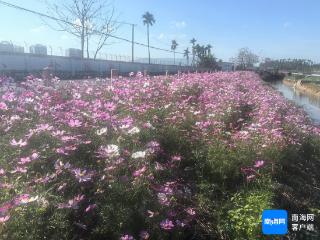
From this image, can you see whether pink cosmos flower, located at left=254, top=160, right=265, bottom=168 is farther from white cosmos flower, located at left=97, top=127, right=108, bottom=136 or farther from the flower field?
white cosmos flower, located at left=97, top=127, right=108, bottom=136

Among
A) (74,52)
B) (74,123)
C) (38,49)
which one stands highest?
(38,49)

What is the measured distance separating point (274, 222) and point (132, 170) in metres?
1.70

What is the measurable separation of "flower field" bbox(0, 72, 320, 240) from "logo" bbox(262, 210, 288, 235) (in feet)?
0.62

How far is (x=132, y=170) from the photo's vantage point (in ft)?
16.1

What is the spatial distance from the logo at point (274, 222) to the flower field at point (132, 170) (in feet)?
0.62

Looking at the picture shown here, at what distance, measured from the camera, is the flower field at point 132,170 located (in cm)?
429

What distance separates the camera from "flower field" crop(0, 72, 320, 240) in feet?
14.1

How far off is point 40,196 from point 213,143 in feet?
10.7

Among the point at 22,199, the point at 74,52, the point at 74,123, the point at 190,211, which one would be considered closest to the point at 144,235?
the point at 190,211

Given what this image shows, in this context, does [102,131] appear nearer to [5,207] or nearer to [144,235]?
[144,235]

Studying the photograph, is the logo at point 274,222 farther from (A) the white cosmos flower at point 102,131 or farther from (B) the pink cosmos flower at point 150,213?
(A) the white cosmos flower at point 102,131

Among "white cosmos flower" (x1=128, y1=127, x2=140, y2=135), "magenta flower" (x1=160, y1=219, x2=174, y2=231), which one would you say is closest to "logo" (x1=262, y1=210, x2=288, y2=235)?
"magenta flower" (x1=160, y1=219, x2=174, y2=231)

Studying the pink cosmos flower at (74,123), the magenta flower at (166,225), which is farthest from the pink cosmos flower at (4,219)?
the pink cosmos flower at (74,123)

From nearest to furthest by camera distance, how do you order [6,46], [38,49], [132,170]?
[132,170] → [6,46] → [38,49]
